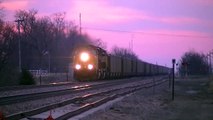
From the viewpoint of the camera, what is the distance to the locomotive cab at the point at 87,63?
52.5 m

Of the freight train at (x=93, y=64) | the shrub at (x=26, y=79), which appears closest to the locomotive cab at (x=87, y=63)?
the freight train at (x=93, y=64)

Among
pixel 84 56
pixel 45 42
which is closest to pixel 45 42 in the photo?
pixel 45 42

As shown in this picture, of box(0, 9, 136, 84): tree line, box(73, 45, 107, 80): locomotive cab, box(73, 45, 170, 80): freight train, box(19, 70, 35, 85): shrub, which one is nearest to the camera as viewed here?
box(19, 70, 35, 85): shrub

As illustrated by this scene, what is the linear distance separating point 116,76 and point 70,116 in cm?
5102

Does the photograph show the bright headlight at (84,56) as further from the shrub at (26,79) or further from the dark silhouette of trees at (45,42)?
the dark silhouette of trees at (45,42)

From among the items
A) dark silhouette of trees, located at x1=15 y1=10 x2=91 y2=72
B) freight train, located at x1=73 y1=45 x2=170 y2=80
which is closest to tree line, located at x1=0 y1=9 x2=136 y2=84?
dark silhouette of trees, located at x1=15 y1=10 x2=91 y2=72

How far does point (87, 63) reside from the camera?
52562mm

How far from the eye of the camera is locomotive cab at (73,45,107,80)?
52.5 metres

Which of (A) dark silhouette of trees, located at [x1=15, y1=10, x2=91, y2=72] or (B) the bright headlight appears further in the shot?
(A) dark silhouette of trees, located at [x1=15, y1=10, x2=91, y2=72]

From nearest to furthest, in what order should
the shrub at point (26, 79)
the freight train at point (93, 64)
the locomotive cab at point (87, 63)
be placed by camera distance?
the shrub at point (26, 79)
the locomotive cab at point (87, 63)
the freight train at point (93, 64)

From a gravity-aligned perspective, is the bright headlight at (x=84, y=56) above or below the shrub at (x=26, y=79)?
above

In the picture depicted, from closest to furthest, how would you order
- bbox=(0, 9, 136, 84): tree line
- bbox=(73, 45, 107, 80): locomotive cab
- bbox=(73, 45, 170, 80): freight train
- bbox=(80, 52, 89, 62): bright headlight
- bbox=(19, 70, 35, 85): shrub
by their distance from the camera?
bbox=(19, 70, 35, 85): shrub → bbox=(73, 45, 107, 80): locomotive cab → bbox=(73, 45, 170, 80): freight train → bbox=(80, 52, 89, 62): bright headlight → bbox=(0, 9, 136, 84): tree line

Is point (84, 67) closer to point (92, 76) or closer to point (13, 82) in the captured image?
point (92, 76)

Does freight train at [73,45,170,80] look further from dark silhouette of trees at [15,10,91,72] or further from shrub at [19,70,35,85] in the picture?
dark silhouette of trees at [15,10,91,72]
